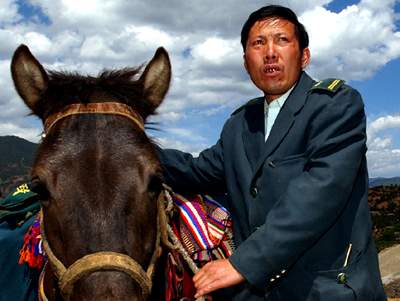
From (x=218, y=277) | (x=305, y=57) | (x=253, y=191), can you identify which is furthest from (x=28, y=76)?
(x=305, y=57)

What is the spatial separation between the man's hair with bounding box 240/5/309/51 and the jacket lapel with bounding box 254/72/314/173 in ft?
1.59

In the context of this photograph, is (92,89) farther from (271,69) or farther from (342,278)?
(342,278)

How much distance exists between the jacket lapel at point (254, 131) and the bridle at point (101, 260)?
33.2 inches

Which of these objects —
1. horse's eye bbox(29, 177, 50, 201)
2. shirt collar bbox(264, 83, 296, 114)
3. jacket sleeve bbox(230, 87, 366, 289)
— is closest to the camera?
jacket sleeve bbox(230, 87, 366, 289)

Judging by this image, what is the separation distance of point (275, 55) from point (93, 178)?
173 cm

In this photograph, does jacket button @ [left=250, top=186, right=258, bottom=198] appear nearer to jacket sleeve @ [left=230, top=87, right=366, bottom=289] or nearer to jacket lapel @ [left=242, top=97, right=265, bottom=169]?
jacket lapel @ [left=242, top=97, right=265, bottom=169]

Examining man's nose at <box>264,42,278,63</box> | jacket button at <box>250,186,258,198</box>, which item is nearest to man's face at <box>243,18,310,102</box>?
man's nose at <box>264,42,278,63</box>

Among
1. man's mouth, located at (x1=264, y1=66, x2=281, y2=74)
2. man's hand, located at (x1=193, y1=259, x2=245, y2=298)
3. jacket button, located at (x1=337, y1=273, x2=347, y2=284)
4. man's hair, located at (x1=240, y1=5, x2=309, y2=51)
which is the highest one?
man's hair, located at (x1=240, y1=5, x2=309, y2=51)

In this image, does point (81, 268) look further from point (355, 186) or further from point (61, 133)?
point (355, 186)

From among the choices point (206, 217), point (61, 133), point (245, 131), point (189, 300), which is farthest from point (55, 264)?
point (245, 131)

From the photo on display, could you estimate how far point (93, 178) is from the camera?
9.73 ft

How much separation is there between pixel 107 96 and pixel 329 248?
199cm

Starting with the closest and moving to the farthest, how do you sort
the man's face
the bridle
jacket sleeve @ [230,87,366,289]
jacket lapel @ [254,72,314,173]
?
the bridle < jacket sleeve @ [230,87,366,289] < jacket lapel @ [254,72,314,173] < the man's face

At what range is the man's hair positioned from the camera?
380 centimetres
